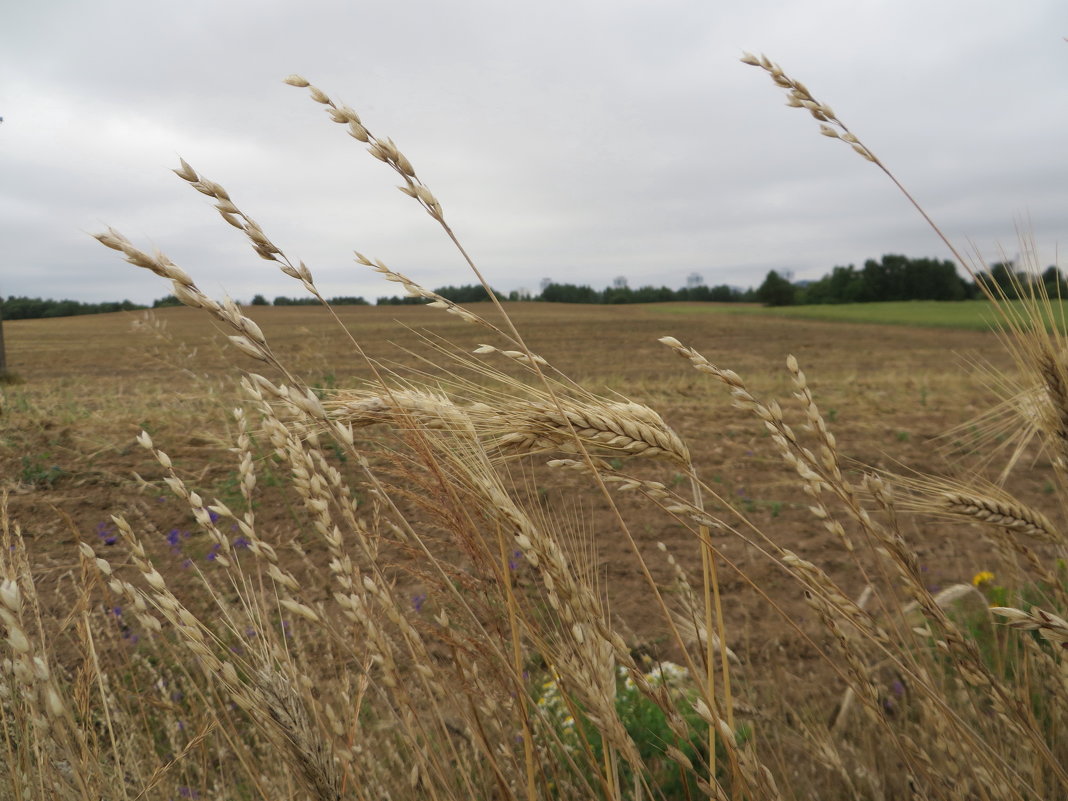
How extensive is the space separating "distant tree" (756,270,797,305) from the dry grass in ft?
193

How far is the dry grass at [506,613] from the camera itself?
999mm

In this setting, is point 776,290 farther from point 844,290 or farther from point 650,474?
point 650,474

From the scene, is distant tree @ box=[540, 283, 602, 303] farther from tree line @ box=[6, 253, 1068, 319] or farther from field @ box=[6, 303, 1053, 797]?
field @ box=[6, 303, 1053, 797]

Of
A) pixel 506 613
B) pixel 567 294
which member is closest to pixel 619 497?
pixel 506 613

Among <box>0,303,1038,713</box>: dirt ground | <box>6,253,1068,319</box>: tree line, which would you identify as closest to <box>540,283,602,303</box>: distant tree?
<box>6,253,1068,319</box>: tree line

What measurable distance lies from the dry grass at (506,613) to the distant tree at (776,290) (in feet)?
193

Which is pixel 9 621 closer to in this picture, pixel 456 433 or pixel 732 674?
pixel 456 433

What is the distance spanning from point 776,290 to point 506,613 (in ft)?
211

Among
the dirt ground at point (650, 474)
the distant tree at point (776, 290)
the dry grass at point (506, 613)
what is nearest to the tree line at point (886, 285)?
the distant tree at point (776, 290)

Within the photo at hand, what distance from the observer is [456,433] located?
116 centimetres

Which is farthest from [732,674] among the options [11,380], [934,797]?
[11,380]

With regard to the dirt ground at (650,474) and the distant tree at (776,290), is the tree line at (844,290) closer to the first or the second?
the distant tree at (776,290)

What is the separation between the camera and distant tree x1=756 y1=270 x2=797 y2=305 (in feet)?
198

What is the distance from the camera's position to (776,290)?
60312 mm
